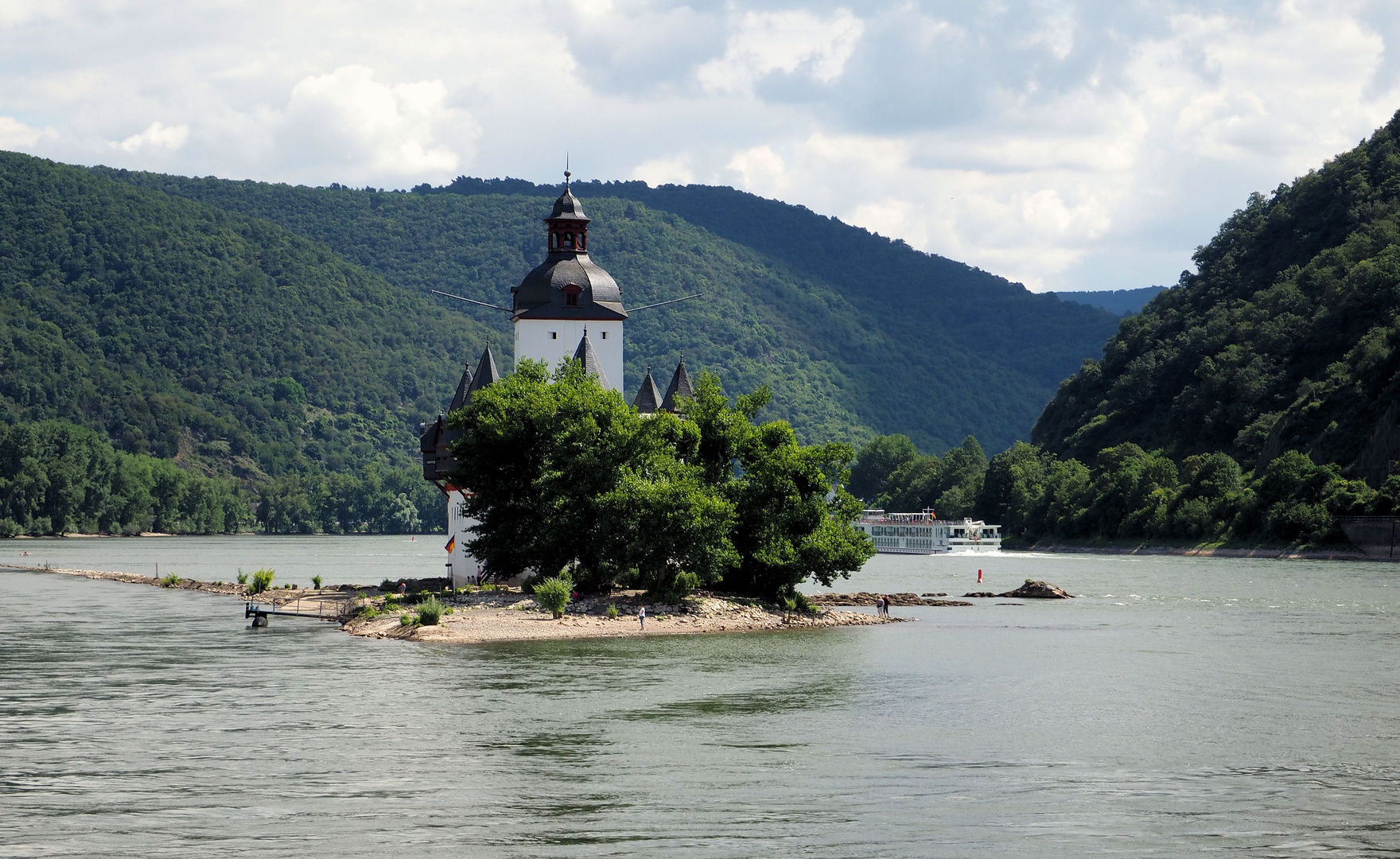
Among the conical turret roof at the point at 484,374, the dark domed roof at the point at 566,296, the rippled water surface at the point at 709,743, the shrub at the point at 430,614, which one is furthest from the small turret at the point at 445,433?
the shrub at the point at 430,614

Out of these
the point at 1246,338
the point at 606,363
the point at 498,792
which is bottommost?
the point at 498,792

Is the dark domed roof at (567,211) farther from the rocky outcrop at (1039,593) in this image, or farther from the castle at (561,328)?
the rocky outcrop at (1039,593)

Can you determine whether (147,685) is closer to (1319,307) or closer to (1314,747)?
(1314,747)

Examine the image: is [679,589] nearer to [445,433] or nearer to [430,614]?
[430,614]

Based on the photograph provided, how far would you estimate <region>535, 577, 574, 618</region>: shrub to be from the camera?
212 ft

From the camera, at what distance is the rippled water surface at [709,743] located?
2733 centimetres

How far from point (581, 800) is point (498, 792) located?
1.87m

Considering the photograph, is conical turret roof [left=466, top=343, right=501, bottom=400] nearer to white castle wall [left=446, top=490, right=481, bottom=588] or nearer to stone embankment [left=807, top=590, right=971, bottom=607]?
white castle wall [left=446, top=490, right=481, bottom=588]

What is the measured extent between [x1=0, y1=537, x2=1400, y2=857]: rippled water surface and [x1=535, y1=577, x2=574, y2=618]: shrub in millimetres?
5014

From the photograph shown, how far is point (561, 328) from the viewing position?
267ft

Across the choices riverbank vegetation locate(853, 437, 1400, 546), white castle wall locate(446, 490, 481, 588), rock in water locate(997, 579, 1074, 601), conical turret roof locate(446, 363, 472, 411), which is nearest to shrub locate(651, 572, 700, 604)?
white castle wall locate(446, 490, 481, 588)

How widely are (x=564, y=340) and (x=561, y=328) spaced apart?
0.65 metres

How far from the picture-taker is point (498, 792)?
101ft

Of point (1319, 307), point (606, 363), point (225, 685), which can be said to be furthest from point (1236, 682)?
point (1319, 307)
